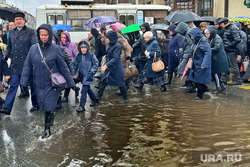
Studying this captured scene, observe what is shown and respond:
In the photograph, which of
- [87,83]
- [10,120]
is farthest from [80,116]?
[10,120]

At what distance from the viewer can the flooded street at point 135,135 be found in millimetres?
4152

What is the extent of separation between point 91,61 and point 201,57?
2688 millimetres

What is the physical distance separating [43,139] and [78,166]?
135cm

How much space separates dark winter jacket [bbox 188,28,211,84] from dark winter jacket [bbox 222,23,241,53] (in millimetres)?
2438

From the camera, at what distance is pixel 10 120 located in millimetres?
6465

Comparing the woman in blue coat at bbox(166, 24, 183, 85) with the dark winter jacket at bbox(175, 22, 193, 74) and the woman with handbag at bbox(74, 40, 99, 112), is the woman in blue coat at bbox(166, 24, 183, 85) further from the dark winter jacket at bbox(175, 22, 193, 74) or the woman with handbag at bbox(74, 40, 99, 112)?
the woman with handbag at bbox(74, 40, 99, 112)

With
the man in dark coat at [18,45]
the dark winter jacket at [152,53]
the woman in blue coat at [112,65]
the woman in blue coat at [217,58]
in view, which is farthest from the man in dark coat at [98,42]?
the man in dark coat at [18,45]

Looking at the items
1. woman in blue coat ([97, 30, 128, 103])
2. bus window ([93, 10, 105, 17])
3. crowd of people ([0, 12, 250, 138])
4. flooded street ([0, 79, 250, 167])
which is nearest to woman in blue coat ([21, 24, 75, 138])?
crowd of people ([0, 12, 250, 138])

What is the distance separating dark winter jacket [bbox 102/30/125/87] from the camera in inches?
296

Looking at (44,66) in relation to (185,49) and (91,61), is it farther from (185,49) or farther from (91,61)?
(185,49)

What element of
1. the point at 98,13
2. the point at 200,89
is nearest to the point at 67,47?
the point at 200,89

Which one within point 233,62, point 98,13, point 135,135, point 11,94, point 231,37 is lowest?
point 135,135

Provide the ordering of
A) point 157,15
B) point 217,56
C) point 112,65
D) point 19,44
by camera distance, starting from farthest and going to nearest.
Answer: point 157,15 < point 217,56 < point 112,65 < point 19,44

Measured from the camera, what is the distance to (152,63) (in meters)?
8.80
